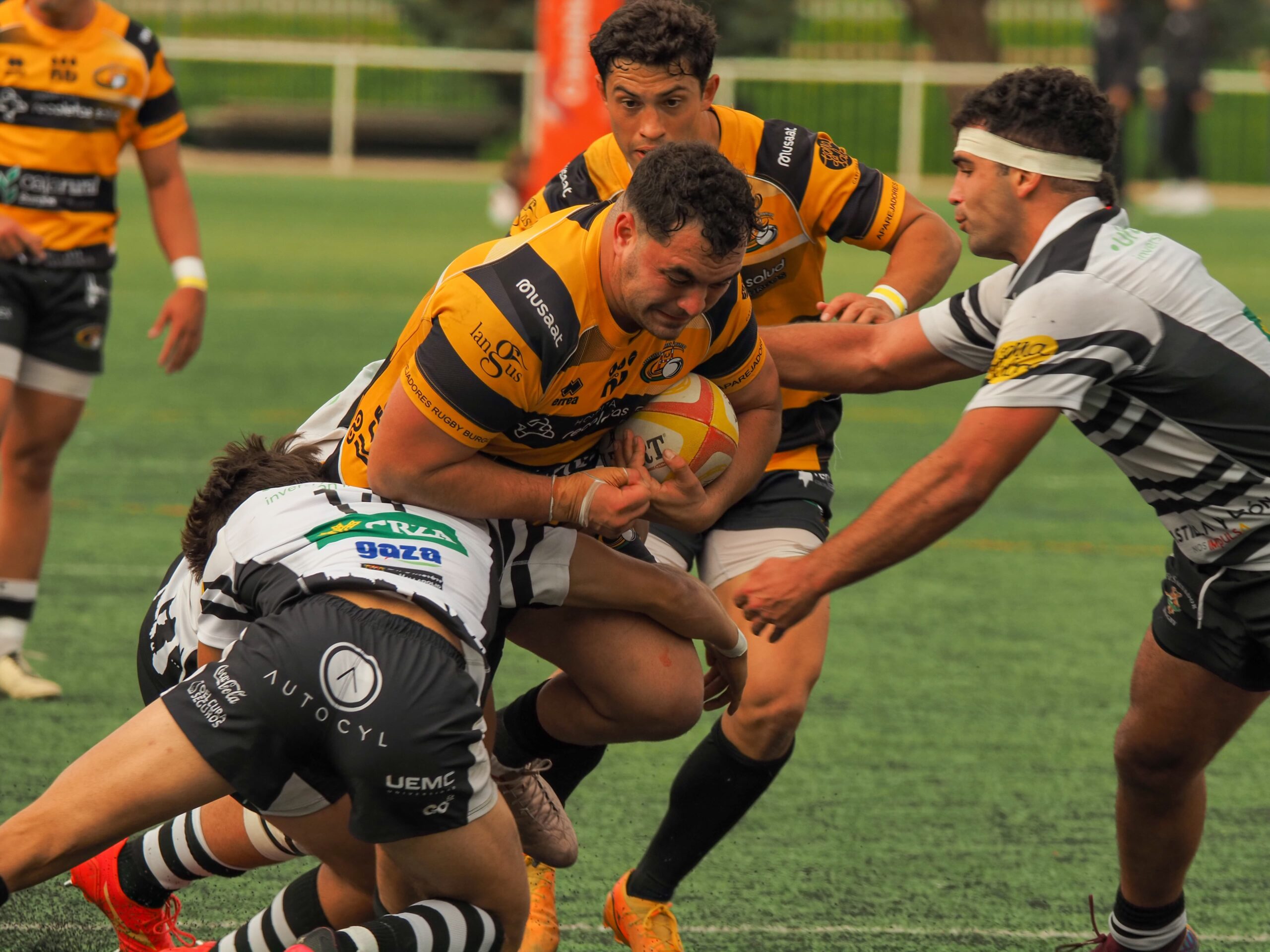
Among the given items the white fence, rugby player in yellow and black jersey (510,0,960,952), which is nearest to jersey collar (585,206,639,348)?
rugby player in yellow and black jersey (510,0,960,952)

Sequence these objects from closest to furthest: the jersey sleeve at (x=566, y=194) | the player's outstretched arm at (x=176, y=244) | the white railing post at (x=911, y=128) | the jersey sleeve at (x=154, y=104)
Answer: the jersey sleeve at (x=566, y=194)
the jersey sleeve at (x=154, y=104)
the player's outstretched arm at (x=176, y=244)
the white railing post at (x=911, y=128)

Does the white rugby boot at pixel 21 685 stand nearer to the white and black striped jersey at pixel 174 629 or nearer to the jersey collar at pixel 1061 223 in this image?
the white and black striped jersey at pixel 174 629

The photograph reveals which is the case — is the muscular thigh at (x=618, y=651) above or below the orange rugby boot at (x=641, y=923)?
above

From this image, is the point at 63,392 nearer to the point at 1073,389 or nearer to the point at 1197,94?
the point at 1073,389

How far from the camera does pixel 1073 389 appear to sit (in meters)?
3.42

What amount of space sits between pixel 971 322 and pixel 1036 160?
18.6 inches

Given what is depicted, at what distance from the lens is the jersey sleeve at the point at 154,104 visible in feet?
20.2

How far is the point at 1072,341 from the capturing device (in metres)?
3.42

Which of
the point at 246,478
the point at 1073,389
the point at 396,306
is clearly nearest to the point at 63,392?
the point at 246,478

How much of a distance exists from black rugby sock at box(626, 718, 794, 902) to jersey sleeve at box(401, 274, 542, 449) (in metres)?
1.43

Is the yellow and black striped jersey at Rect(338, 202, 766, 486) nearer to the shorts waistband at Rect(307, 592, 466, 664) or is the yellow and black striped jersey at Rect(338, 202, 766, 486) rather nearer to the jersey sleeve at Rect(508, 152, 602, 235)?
the shorts waistband at Rect(307, 592, 466, 664)

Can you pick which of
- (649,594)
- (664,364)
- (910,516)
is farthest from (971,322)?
(649,594)

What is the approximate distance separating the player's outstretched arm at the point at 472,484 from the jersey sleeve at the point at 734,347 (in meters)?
0.42

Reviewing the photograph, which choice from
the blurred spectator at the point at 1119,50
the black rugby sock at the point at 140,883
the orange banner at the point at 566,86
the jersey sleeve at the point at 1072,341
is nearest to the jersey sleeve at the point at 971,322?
the jersey sleeve at the point at 1072,341
